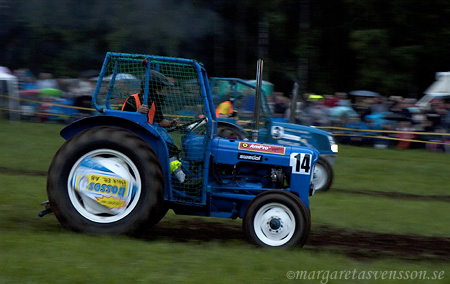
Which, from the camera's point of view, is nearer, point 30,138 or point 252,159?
point 252,159

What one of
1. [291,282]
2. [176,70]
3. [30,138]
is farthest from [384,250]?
[30,138]

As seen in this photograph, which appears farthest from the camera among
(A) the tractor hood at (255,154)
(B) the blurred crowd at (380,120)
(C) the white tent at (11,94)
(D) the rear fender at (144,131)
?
(C) the white tent at (11,94)

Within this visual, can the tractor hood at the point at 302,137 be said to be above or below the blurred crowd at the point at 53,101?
below

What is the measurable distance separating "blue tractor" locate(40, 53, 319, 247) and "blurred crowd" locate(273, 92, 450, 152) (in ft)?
30.4

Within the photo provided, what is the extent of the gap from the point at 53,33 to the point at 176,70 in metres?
18.5

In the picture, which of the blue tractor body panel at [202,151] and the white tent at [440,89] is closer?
the blue tractor body panel at [202,151]

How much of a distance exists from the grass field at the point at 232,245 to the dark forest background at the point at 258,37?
10920 millimetres

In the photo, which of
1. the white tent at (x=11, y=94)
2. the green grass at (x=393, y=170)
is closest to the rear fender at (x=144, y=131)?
the green grass at (x=393, y=170)

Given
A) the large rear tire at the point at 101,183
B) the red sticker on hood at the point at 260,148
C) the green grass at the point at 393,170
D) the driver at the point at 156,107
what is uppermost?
the driver at the point at 156,107

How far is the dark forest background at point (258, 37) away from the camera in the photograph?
855 inches

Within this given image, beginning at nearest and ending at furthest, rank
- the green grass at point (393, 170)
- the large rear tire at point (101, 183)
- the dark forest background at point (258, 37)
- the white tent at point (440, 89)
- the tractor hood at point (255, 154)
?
1. the large rear tire at point (101, 183)
2. the tractor hood at point (255, 154)
3. the green grass at point (393, 170)
4. the white tent at point (440, 89)
5. the dark forest background at point (258, 37)

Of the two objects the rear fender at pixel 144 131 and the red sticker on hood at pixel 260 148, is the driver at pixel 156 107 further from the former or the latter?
the red sticker on hood at pixel 260 148

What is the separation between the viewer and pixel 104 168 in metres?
5.89

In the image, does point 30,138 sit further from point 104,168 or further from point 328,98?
point 104,168
